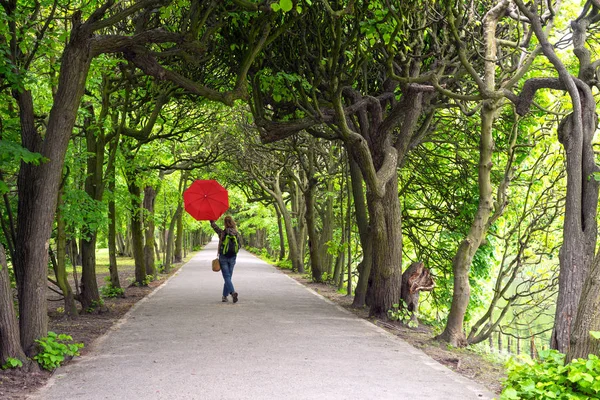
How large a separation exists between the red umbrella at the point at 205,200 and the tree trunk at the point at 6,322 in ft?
21.0

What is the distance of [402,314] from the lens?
12.1 meters

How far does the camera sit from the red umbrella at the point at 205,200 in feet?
43.4

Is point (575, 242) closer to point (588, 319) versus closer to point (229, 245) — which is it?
point (588, 319)

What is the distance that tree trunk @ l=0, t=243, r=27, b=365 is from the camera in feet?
22.1

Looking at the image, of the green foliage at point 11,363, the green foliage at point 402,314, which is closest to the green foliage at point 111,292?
the green foliage at point 402,314

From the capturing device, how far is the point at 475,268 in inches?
641

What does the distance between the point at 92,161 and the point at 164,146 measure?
5.92 m

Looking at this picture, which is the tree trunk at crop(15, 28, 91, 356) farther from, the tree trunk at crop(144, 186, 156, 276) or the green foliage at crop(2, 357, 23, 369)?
the tree trunk at crop(144, 186, 156, 276)

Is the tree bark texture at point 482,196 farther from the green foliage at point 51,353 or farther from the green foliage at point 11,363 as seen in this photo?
the green foliage at point 11,363

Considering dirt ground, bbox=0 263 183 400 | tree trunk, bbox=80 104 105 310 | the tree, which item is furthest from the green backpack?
the tree

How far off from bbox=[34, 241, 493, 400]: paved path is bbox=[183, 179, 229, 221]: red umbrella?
2042mm

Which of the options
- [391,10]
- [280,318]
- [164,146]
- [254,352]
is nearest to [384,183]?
[280,318]

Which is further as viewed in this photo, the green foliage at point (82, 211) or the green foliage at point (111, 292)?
the green foliage at point (111, 292)

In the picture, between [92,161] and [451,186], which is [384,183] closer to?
[451,186]
